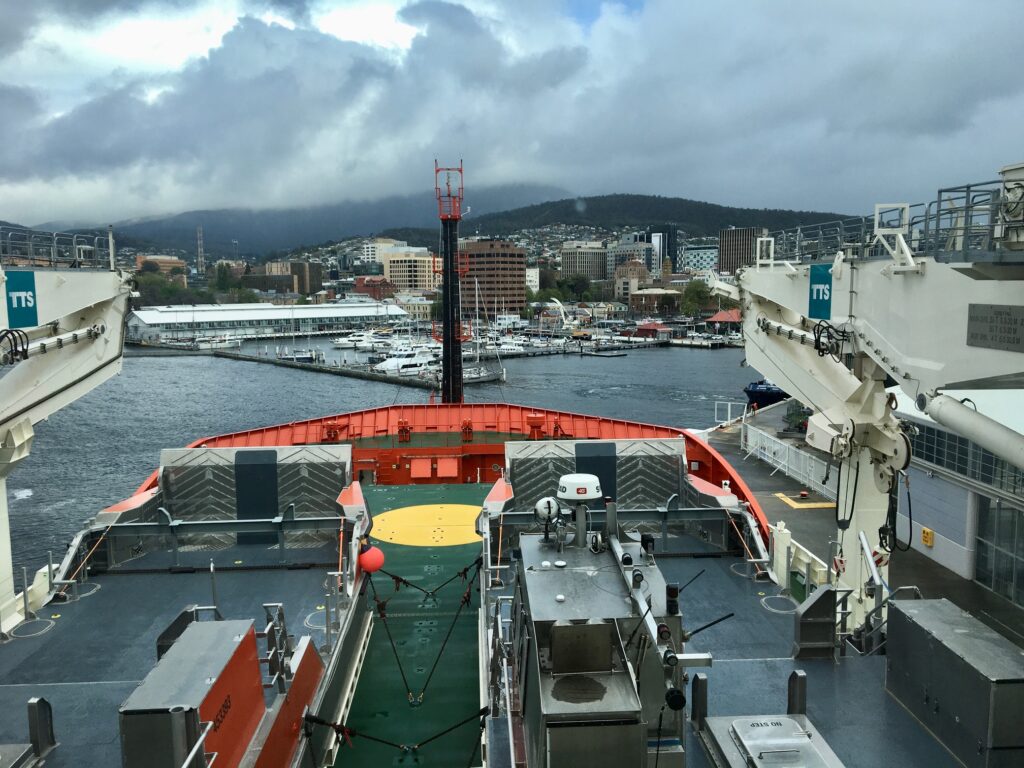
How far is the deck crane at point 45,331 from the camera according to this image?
32.8 feet

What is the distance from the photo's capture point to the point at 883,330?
9398mm

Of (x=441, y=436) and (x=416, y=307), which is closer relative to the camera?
(x=441, y=436)

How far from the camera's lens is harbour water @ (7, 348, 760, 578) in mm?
37188

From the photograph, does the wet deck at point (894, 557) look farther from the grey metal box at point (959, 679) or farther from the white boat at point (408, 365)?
the white boat at point (408, 365)

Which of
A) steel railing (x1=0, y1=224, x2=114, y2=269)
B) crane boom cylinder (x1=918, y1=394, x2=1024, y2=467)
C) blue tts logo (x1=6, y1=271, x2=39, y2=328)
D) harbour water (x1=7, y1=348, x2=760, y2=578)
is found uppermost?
steel railing (x1=0, y1=224, x2=114, y2=269)

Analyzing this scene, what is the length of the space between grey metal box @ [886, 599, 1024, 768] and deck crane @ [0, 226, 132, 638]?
10.0 meters

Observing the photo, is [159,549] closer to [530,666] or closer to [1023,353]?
[530,666]

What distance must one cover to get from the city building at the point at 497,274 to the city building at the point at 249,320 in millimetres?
19621

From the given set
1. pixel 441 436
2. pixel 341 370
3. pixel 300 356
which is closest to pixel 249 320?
pixel 300 356

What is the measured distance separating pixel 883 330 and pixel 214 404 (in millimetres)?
63777

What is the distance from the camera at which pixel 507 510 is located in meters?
13.4

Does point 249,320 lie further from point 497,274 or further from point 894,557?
point 894,557

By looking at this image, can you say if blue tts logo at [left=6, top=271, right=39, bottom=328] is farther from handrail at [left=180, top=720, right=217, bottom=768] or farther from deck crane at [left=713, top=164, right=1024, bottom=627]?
deck crane at [left=713, top=164, right=1024, bottom=627]

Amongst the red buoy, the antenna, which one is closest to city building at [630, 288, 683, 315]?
the antenna
